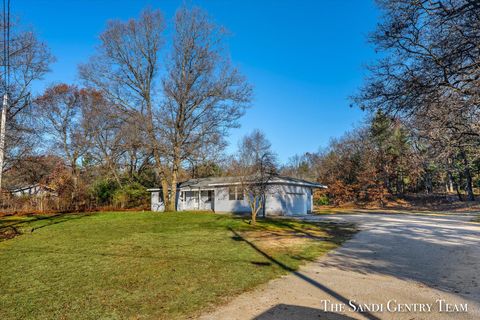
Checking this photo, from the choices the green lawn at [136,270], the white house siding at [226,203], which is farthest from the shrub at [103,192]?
the green lawn at [136,270]

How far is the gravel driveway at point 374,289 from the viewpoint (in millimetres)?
3711

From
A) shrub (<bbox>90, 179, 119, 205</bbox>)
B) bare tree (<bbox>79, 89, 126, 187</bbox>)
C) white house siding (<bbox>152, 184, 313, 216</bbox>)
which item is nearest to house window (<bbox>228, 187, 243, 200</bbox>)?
white house siding (<bbox>152, 184, 313, 216</bbox>)

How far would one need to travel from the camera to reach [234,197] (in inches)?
880

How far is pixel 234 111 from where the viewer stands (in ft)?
70.1

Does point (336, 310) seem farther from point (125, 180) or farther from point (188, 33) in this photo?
point (125, 180)

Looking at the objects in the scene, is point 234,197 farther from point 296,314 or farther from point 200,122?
point 296,314

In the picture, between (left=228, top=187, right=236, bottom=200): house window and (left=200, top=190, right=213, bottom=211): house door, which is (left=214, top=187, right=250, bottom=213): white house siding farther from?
(left=200, top=190, right=213, bottom=211): house door

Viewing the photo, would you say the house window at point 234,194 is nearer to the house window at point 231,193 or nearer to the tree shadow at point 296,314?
the house window at point 231,193

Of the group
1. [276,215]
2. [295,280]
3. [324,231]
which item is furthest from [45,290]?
[276,215]

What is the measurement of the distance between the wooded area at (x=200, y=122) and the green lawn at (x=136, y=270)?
3871 mm

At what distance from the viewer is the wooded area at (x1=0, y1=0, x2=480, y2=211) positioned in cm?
408

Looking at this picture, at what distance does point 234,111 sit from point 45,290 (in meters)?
17.9

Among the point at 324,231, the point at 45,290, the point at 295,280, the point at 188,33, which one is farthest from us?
the point at 188,33

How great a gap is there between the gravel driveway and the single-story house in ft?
37.0
